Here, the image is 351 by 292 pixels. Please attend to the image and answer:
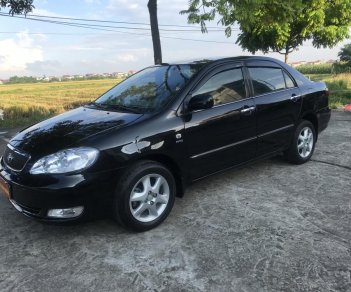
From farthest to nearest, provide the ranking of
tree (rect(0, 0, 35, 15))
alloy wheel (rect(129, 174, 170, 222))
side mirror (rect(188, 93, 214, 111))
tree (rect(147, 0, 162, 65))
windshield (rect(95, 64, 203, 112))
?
tree (rect(147, 0, 162, 65))
tree (rect(0, 0, 35, 15))
windshield (rect(95, 64, 203, 112))
side mirror (rect(188, 93, 214, 111))
alloy wheel (rect(129, 174, 170, 222))

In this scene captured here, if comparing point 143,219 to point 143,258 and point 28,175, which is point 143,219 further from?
point 28,175

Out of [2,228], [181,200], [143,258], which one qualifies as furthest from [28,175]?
[181,200]

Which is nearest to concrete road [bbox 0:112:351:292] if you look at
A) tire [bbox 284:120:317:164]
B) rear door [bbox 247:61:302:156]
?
rear door [bbox 247:61:302:156]

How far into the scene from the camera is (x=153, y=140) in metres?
3.66

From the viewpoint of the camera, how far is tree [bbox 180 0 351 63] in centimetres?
909

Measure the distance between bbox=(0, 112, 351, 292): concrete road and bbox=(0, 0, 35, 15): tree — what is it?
17.4ft

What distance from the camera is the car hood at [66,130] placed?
348 centimetres

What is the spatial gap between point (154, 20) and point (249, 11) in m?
2.57

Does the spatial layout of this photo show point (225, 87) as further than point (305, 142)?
No

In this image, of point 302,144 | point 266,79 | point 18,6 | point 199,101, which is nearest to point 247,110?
point 266,79

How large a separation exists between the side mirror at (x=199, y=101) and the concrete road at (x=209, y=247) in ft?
3.52

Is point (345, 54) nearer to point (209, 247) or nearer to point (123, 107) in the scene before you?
point (123, 107)

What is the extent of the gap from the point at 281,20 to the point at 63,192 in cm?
861

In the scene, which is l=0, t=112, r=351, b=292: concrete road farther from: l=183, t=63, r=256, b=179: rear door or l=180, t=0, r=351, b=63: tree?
l=180, t=0, r=351, b=63: tree
